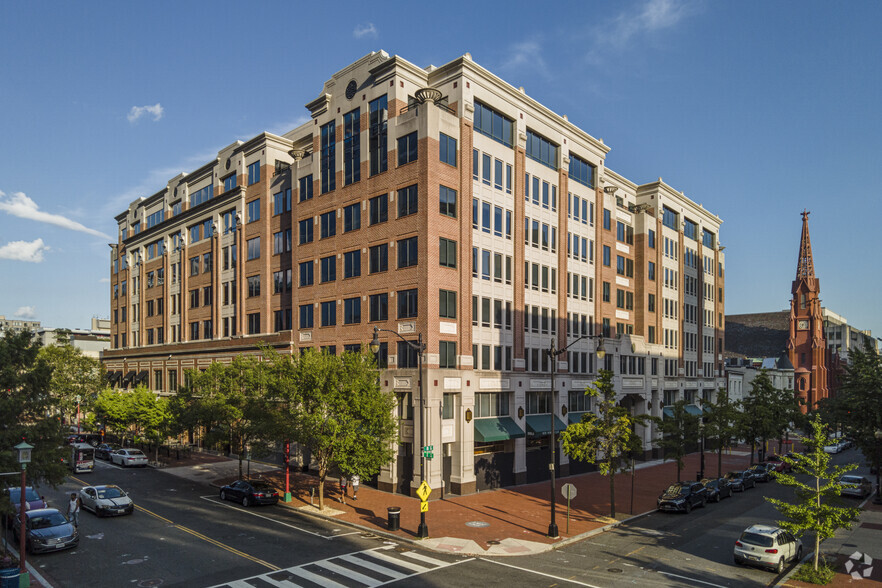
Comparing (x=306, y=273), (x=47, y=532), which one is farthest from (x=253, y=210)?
(x=47, y=532)

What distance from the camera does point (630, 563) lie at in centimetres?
2447

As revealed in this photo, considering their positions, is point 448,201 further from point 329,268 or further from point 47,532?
point 47,532

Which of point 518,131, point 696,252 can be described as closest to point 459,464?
point 518,131

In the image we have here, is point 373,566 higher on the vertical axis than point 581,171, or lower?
lower

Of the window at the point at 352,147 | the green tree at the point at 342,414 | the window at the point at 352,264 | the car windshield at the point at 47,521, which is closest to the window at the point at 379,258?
the window at the point at 352,264

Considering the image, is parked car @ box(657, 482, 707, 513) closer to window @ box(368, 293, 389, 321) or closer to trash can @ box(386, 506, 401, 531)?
trash can @ box(386, 506, 401, 531)

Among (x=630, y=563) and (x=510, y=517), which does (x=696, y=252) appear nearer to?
(x=510, y=517)

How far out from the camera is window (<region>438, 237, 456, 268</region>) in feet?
130

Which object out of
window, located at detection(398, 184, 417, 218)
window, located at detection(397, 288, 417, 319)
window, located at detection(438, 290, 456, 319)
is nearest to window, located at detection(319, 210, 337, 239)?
window, located at detection(398, 184, 417, 218)

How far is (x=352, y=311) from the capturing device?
44.2 meters

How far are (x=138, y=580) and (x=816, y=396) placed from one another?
117 metres

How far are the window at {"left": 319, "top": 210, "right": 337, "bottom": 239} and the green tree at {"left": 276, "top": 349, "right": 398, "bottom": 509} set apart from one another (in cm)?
1421

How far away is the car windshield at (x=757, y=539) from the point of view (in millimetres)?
23688

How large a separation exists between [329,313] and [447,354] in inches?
463
